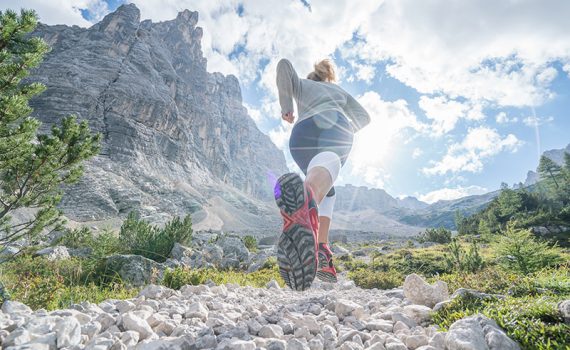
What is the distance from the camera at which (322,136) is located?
11.3 feet

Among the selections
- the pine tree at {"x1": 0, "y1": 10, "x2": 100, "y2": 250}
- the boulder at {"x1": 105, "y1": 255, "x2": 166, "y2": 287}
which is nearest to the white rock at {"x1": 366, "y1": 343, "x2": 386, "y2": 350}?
the boulder at {"x1": 105, "y1": 255, "x2": 166, "y2": 287}

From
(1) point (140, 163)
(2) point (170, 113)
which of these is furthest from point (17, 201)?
(2) point (170, 113)

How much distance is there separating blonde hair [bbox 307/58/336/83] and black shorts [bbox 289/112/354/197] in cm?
120

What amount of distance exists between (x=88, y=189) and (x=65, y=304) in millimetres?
76580

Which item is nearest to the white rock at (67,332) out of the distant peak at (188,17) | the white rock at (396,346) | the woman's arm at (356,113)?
the white rock at (396,346)

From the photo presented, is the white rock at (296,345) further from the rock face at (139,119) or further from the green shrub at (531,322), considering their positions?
the rock face at (139,119)

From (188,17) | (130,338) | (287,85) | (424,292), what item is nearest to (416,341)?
(424,292)

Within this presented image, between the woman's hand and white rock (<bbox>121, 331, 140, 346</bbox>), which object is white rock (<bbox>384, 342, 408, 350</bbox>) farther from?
the woman's hand

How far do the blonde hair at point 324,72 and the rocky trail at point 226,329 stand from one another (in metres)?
3.20

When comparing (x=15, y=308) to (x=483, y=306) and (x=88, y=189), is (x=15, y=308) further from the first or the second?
(x=88, y=189)

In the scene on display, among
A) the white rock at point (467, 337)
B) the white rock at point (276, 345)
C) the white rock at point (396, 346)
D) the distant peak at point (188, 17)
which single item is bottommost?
→ the white rock at point (276, 345)

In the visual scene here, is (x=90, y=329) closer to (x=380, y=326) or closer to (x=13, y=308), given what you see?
(x=13, y=308)

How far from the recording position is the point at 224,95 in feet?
606

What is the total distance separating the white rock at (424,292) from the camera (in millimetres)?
2991
